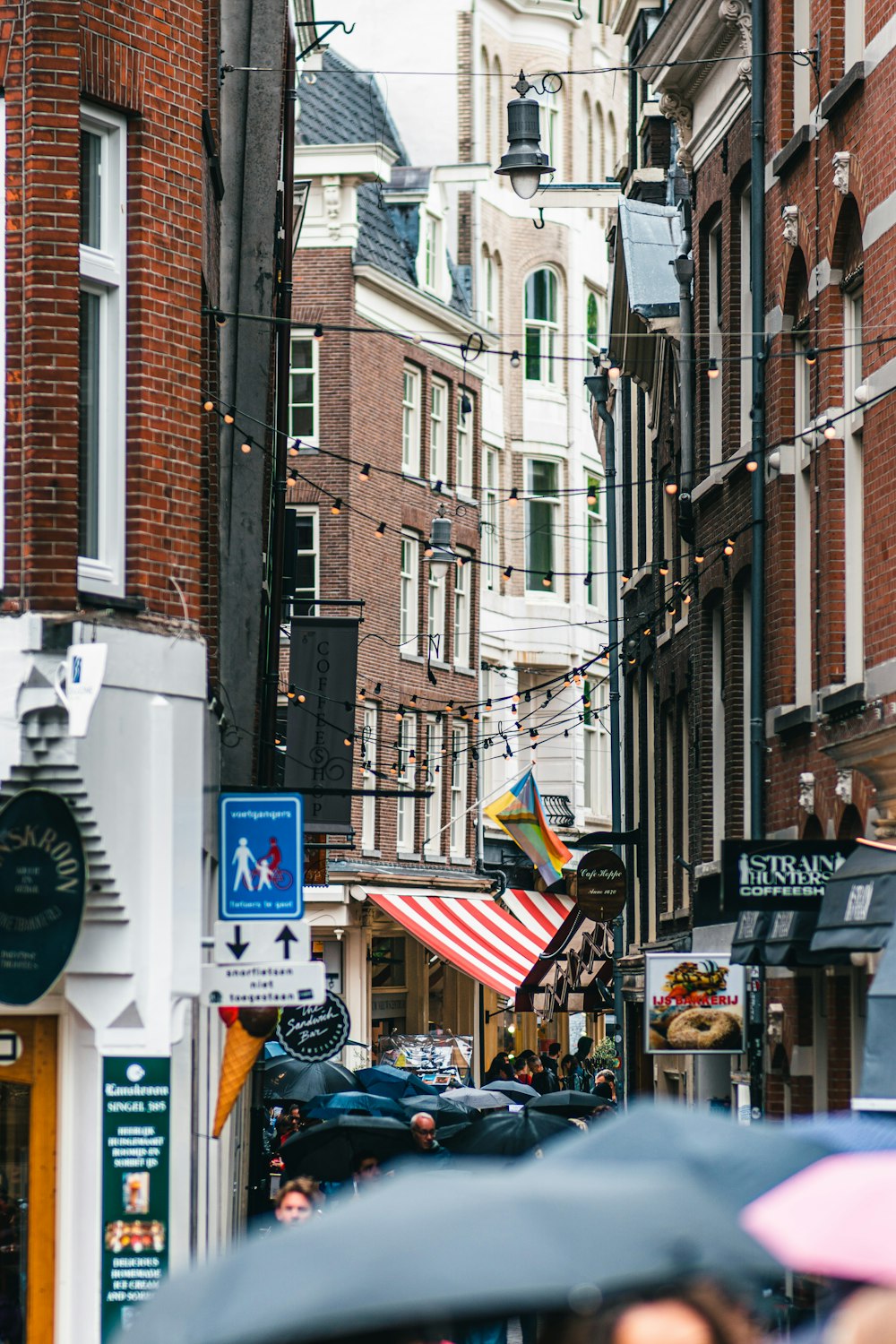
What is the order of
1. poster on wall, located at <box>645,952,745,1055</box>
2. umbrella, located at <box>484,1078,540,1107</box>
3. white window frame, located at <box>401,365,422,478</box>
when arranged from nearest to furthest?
poster on wall, located at <box>645,952,745,1055</box>
umbrella, located at <box>484,1078,540,1107</box>
white window frame, located at <box>401,365,422,478</box>

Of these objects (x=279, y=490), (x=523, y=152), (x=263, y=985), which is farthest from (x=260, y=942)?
(x=279, y=490)

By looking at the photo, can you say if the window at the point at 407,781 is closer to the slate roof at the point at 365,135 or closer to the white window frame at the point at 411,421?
the white window frame at the point at 411,421

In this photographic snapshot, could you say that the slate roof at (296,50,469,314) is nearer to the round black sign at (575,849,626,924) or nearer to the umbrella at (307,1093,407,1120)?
the round black sign at (575,849,626,924)

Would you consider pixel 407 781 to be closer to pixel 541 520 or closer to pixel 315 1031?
pixel 541 520

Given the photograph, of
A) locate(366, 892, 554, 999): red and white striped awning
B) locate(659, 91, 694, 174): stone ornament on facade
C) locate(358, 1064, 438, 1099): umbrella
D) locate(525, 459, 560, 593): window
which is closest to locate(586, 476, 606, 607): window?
→ locate(525, 459, 560, 593): window

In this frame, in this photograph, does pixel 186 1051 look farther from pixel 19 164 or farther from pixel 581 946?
pixel 581 946

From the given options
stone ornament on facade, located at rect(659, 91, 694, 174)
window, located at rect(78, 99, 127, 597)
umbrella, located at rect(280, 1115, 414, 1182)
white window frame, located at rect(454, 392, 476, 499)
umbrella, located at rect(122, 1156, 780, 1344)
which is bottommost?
umbrella, located at rect(280, 1115, 414, 1182)

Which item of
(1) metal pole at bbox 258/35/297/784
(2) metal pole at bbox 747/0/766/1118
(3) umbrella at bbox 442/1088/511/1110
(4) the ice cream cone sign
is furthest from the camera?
(3) umbrella at bbox 442/1088/511/1110

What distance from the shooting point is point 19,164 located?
12250mm

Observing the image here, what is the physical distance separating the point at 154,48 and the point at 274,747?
10587mm

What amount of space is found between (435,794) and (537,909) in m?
4.73

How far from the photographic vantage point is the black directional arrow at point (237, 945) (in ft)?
42.9

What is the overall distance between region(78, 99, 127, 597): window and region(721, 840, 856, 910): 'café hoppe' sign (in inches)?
205

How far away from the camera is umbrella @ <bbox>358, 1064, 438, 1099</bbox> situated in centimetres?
2523
